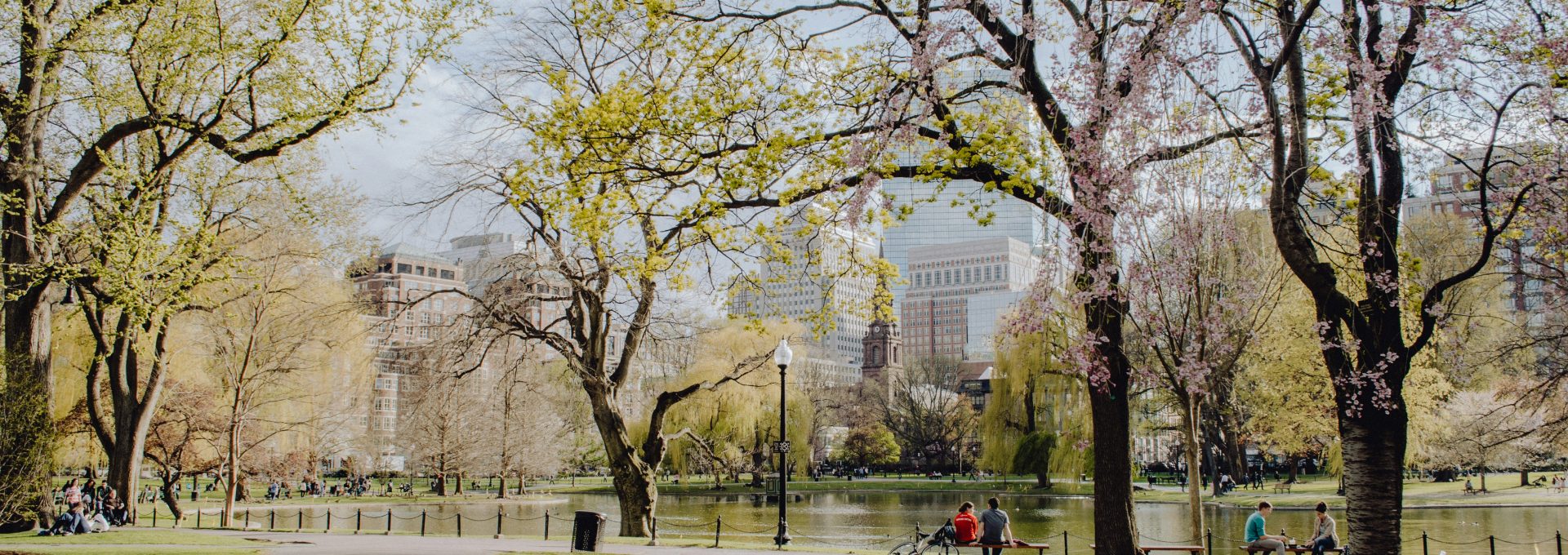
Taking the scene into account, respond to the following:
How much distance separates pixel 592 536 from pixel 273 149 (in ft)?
28.3

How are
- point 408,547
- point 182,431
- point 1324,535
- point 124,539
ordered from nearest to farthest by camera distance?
point 1324,535, point 124,539, point 408,547, point 182,431

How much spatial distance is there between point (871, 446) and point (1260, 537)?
58.5m

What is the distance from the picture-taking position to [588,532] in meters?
14.6

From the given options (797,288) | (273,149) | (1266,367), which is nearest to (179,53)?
(273,149)

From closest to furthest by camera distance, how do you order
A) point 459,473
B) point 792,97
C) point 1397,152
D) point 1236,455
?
point 1397,152, point 792,97, point 1236,455, point 459,473

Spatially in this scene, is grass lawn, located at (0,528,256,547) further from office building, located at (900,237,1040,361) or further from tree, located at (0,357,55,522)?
office building, located at (900,237,1040,361)

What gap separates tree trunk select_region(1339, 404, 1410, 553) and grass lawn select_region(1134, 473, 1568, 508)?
91.2 ft

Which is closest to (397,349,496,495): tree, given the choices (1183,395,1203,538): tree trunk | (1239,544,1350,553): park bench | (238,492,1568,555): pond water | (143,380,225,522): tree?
(238,492,1568,555): pond water

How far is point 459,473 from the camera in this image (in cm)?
4775

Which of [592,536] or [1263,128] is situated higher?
[1263,128]

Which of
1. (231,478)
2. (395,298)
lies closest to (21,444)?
(231,478)

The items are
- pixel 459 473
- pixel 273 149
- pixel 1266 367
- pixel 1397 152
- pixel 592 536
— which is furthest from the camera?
pixel 459 473

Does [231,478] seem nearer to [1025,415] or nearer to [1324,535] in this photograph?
[1324,535]

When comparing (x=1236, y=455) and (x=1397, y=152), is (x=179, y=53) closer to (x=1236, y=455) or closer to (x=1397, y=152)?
(x=1397, y=152)
